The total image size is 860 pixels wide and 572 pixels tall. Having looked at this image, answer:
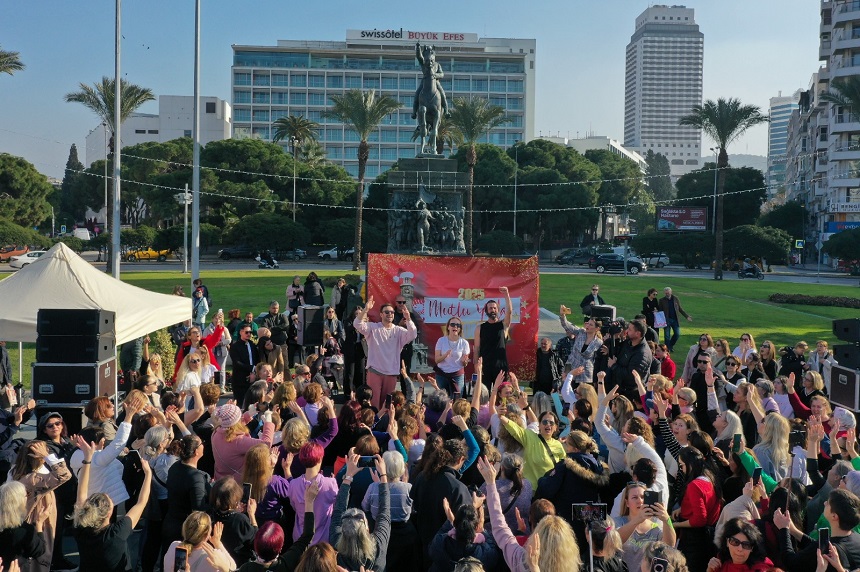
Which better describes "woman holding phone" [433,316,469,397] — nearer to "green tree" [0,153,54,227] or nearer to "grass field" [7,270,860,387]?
"grass field" [7,270,860,387]

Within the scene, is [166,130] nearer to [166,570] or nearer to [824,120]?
[824,120]

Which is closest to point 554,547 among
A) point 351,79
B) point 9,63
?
point 9,63

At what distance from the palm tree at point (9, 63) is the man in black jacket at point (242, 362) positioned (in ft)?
132

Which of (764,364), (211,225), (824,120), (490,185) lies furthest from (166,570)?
(824,120)

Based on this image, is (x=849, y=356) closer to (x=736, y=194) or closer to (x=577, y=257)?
(x=577, y=257)

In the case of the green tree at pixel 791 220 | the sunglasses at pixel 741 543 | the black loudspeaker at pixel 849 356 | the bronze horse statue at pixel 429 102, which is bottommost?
→ the sunglasses at pixel 741 543

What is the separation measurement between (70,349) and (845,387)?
819 cm

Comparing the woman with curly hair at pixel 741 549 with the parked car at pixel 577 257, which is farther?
the parked car at pixel 577 257

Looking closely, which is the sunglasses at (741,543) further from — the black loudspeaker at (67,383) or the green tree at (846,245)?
the green tree at (846,245)

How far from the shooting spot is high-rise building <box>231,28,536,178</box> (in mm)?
126500

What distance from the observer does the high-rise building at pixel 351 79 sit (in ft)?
415

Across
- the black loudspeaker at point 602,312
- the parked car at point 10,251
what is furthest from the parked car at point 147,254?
the black loudspeaker at point 602,312

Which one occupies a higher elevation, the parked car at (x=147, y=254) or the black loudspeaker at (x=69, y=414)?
the parked car at (x=147, y=254)

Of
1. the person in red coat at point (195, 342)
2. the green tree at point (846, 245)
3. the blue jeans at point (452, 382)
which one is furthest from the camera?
the green tree at point (846, 245)
